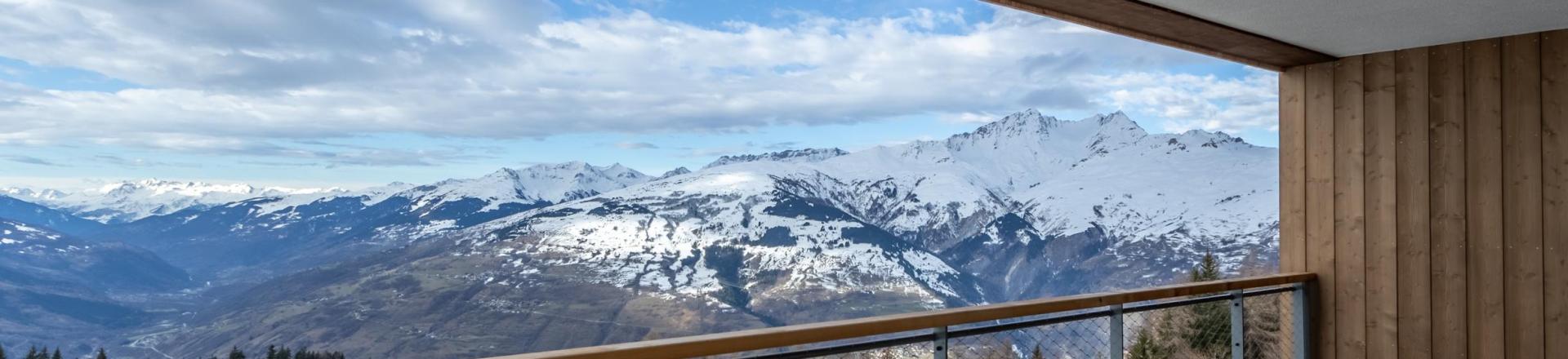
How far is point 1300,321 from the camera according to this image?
394 cm

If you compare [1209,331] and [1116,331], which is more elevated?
[1116,331]

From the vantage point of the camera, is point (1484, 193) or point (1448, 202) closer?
Answer: point (1484, 193)

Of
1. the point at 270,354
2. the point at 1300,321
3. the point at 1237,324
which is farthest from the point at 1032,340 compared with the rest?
the point at 270,354

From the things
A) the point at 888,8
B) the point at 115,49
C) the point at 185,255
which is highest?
the point at 888,8

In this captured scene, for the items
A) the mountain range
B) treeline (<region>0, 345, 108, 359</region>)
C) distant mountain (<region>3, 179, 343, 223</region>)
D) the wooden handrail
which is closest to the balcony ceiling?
the wooden handrail

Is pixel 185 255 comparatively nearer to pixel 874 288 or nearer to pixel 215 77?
pixel 215 77

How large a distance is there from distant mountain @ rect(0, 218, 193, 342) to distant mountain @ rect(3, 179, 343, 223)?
0.63 metres

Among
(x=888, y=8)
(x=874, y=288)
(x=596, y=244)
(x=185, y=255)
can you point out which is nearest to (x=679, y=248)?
(x=596, y=244)

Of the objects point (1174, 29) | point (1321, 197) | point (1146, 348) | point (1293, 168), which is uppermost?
point (1174, 29)

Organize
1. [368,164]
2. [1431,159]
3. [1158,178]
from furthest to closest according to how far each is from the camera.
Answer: [1158,178]
[368,164]
[1431,159]

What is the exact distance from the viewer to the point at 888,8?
2847 cm

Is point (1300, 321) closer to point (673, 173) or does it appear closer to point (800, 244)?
point (800, 244)

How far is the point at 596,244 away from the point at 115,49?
17.0 m

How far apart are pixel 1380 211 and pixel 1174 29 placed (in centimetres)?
151
